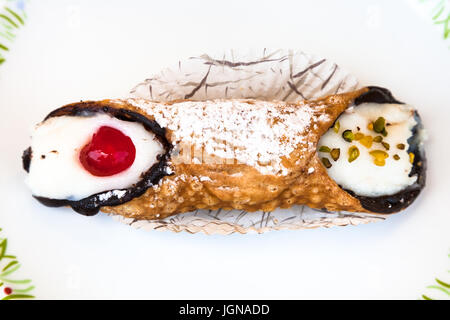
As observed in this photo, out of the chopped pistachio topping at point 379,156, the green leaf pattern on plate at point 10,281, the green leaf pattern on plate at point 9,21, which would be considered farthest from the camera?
the green leaf pattern on plate at point 9,21

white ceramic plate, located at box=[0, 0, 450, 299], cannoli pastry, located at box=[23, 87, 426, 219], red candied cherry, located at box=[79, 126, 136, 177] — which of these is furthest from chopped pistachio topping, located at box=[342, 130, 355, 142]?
red candied cherry, located at box=[79, 126, 136, 177]

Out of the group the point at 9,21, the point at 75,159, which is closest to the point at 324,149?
the point at 75,159

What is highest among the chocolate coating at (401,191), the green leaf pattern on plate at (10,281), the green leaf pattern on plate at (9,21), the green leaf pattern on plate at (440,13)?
the green leaf pattern on plate at (440,13)

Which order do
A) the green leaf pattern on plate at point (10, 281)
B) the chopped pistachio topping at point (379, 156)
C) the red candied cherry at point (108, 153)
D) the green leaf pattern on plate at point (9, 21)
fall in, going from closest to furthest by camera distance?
1. the red candied cherry at point (108, 153)
2. the chopped pistachio topping at point (379, 156)
3. the green leaf pattern on plate at point (10, 281)
4. the green leaf pattern on plate at point (9, 21)

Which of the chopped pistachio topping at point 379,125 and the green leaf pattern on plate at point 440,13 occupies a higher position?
the green leaf pattern on plate at point 440,13

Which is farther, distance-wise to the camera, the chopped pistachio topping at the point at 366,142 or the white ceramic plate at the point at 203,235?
the white ceramic plate at the point at 203,235

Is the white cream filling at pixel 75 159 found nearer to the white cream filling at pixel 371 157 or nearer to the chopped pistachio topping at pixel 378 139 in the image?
the white cream filling at pixel 371 157

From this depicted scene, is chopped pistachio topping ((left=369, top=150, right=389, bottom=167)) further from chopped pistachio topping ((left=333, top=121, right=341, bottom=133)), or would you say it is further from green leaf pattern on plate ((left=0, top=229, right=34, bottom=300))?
green leaf pattern on plate ((left=0, top=229, right=34, bottom=300))

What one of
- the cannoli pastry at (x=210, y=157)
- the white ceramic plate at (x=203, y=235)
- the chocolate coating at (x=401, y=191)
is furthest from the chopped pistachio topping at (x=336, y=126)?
the white ceramic plate at (x=203, y=235)
